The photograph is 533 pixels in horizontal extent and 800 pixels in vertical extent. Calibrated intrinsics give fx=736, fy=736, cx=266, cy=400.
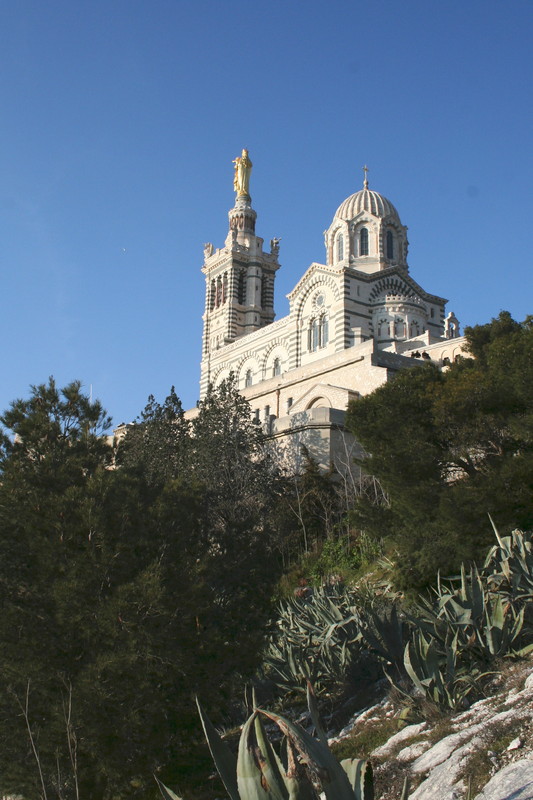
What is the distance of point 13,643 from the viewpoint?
6.83 meters

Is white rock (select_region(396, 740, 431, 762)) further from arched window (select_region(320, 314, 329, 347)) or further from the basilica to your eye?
arched window (select_region(320, 314, 329, 347))

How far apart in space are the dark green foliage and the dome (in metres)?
27.1

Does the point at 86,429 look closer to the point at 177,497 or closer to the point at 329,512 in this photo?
the point at 177,497

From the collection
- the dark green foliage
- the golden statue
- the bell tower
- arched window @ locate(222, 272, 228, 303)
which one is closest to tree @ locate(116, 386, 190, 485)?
the dark green foliage

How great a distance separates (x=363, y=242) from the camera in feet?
127

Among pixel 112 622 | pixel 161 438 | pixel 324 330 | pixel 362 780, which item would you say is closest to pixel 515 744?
pixel 362 780

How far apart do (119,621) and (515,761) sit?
3.57 m

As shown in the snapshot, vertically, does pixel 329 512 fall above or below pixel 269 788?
above

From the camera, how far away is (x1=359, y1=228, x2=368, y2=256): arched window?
38.4m

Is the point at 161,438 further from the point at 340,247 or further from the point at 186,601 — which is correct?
the point at 340,247

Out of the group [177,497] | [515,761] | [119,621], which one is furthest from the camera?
[177,497]

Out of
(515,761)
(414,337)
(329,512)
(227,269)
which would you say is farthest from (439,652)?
(227,269)

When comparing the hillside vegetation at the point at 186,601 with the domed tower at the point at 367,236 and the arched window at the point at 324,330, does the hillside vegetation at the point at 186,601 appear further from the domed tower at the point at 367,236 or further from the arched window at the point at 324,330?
the domed tower at the point at 367,236

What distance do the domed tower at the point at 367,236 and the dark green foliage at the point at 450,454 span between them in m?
25.4
